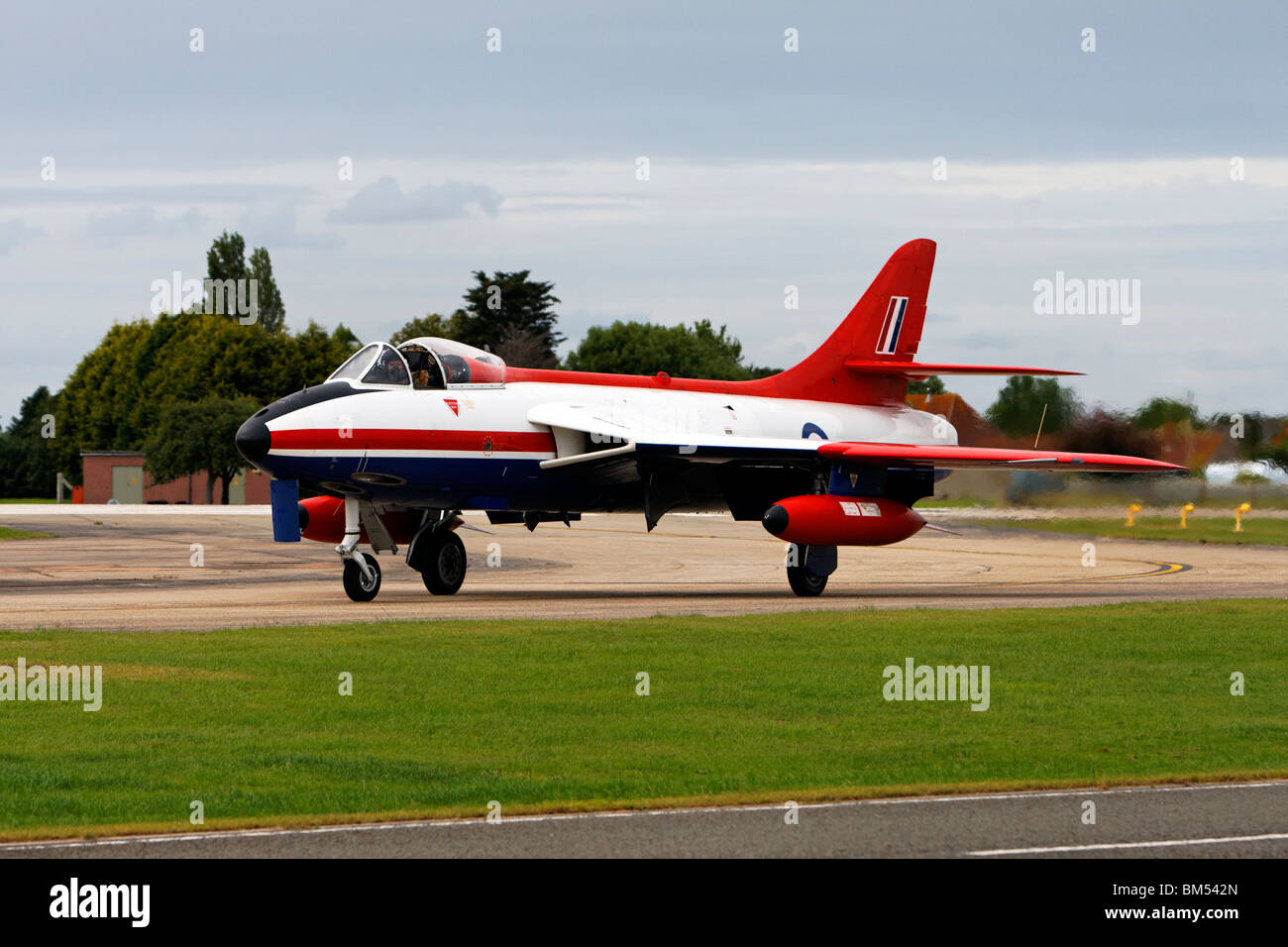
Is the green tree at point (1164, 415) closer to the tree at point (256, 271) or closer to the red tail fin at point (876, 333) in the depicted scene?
the red tail fin at point (876, 333)

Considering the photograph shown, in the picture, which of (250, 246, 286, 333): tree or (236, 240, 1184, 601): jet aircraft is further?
(250, 246, 286, 333): tree

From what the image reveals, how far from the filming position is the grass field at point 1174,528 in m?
33.0

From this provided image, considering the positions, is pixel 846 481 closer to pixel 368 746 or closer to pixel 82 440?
pixel 368 746

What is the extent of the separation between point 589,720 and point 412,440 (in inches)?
430

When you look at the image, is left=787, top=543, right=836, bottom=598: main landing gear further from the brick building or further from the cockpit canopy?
the brick building

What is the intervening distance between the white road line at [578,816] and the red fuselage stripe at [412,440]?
13281 mm

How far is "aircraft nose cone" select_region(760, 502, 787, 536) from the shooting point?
80.0 feet

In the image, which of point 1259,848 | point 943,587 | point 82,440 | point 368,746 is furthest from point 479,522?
point 82,440

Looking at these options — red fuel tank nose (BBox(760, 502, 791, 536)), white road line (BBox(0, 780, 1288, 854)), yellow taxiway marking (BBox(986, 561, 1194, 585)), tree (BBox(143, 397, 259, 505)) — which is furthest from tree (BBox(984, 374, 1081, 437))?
tree (BBox(143, 397, 259, 505))

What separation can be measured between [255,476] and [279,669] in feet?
293

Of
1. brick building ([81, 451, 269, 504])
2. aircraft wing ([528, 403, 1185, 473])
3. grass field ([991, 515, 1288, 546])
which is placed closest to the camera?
aircraft wing ([528, 403, 1185, 473])

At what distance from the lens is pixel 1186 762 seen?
10977mm

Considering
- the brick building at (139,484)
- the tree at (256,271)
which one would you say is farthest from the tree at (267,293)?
the brick building at (139,484)

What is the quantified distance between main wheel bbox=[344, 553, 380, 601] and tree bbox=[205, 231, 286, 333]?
393ft
